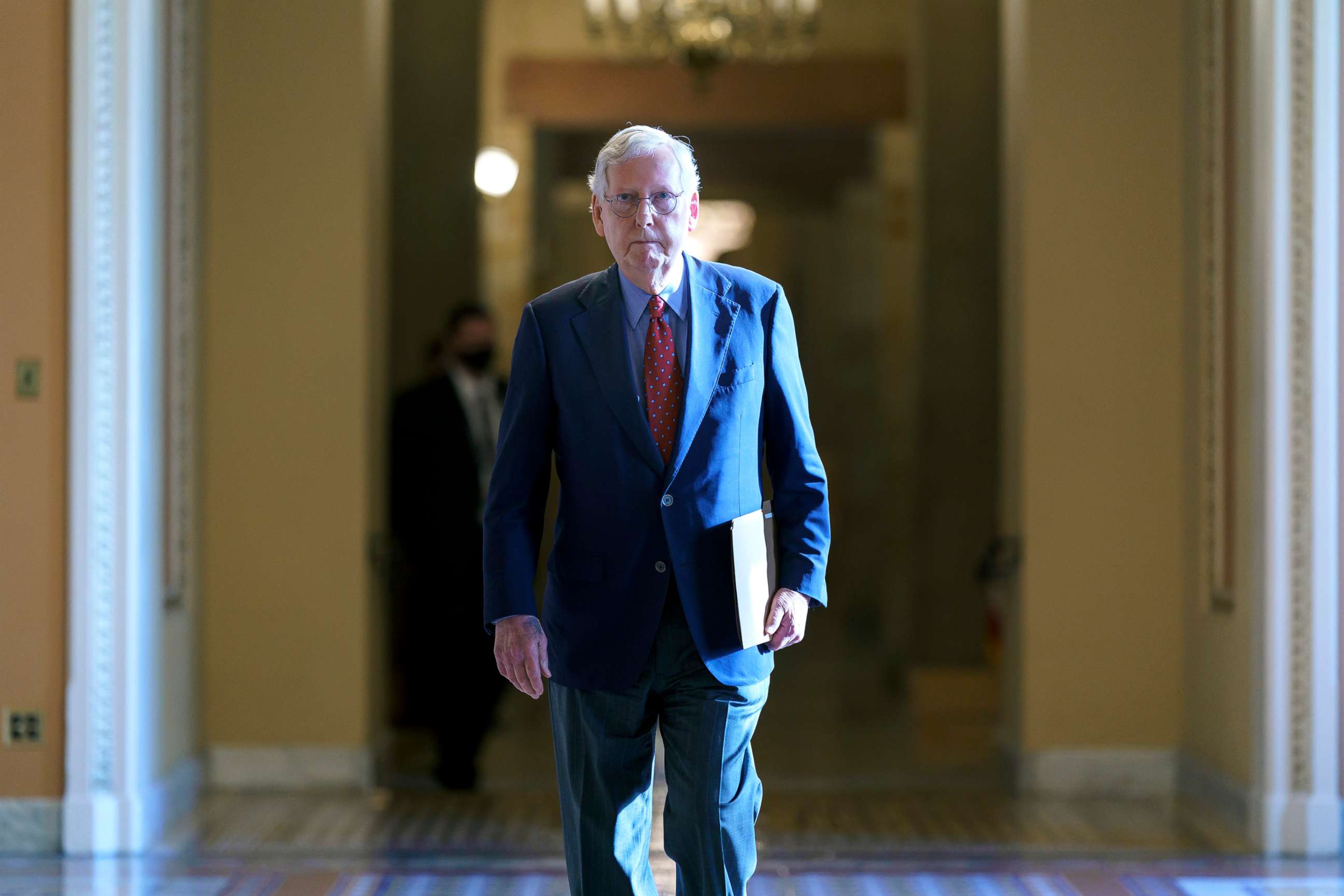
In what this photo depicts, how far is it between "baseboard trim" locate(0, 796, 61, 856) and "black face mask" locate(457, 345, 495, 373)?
2.25 m

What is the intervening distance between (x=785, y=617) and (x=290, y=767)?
3.31m

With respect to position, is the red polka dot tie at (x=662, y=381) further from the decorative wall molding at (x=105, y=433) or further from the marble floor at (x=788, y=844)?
the decorative wall molding at (x=105, y=433)

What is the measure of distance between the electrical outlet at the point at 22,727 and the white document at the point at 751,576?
2732 mm

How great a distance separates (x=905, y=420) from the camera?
10016 millimetres

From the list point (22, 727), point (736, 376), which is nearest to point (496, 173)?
point (22, 727)

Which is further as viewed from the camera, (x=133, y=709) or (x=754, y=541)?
(x=133, y=709)

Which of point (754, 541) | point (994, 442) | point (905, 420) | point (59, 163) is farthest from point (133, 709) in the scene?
point (905, 420)

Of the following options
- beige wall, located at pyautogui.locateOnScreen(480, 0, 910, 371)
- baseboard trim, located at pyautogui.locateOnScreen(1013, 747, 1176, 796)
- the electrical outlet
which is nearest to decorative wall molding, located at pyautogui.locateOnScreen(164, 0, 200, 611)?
the electrical outlet

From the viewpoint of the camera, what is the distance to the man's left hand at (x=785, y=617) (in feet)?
8.72

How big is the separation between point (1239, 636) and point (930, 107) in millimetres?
3913

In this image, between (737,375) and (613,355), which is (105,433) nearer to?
(613,355)

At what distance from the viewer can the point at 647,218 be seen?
2611mm

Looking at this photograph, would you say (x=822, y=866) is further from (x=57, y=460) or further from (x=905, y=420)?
(x=905, y=420)

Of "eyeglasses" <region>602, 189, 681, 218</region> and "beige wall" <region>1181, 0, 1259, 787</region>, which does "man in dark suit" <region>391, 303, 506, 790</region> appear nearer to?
"beige wall" <region>1181, 0, 1259, 787</region>
